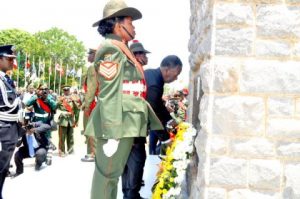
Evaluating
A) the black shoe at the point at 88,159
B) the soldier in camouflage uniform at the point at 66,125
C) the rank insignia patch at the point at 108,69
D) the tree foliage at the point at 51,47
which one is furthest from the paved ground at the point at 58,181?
the tree foliage at the point at 51,47

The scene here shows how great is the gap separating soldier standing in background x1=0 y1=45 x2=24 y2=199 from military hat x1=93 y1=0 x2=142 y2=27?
1767 millimetres

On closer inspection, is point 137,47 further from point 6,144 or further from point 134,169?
point 6,144

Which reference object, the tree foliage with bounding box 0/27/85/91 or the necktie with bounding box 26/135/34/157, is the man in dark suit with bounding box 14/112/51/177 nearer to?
the necktie with bounding box 26/135/34/157

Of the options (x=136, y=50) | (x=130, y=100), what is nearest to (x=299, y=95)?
(x=130, y=100)

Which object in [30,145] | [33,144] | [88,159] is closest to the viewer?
[30,145]

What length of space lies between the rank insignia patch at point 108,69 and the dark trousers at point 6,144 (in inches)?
76.3

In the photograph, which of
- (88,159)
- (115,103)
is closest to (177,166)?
(115,103)

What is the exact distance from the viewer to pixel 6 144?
4688 mm

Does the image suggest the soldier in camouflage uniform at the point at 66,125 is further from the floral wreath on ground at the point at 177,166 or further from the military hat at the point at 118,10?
Answer: the floral wreath on ground at the point at 177,166

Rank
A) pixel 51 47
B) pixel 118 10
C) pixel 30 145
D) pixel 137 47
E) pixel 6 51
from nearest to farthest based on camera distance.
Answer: pixel 118 10
pixel 6 51
pixel 137 47
pixel 30 145
pixel 51 47

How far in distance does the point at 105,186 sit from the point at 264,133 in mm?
1575

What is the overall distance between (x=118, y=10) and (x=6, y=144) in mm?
2208

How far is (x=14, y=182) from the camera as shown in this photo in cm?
623

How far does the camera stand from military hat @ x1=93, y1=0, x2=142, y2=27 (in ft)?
12.1
